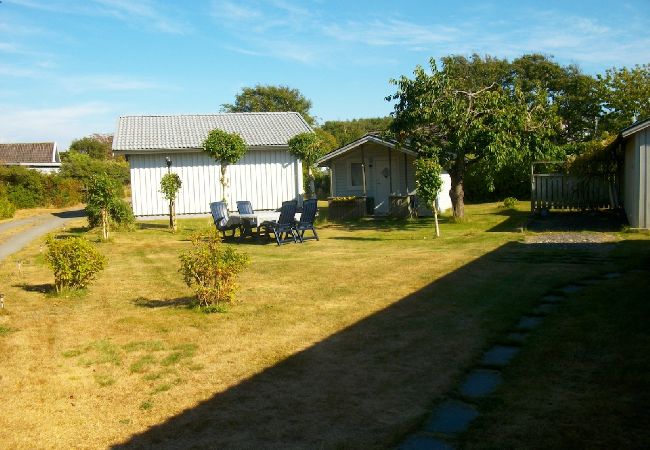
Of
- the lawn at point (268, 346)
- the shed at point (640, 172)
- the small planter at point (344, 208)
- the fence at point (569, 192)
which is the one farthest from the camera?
the small planter at point (344, 208)

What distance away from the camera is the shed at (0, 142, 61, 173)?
52.7 m

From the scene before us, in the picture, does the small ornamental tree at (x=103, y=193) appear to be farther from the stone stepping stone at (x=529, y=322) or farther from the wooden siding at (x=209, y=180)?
the stone stepping stone at (x=529, y=322)

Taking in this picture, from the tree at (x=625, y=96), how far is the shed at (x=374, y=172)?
1080cm

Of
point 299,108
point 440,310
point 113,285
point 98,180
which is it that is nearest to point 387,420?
point 440,310

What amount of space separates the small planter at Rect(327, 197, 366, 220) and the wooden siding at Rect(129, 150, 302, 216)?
17.2 feet

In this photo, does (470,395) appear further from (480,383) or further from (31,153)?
(31,153)

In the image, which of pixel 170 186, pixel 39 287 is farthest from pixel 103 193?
pixel 39 287

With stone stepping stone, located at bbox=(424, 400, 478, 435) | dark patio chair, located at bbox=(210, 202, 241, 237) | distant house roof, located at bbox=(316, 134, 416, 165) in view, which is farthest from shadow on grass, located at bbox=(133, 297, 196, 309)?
distant house roof, located at bbox=(316, 134, 416, 165)

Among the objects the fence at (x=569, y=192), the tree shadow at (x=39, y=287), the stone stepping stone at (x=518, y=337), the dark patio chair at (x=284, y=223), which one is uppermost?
the fence at (x=569, y=192)

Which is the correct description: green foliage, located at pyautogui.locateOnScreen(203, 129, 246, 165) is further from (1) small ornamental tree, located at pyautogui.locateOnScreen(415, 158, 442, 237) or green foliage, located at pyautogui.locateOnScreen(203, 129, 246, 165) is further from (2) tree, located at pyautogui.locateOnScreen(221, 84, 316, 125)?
(2) tree, located at pyautogui.locateOnScreen(221, 84, 316, 125)

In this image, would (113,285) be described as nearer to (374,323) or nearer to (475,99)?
(374,323)

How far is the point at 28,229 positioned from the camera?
2211 cm

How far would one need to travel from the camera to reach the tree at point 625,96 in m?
29.3

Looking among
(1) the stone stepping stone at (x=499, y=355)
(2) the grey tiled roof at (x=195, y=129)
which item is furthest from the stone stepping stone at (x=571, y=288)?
(2) the grey tiled roof at (x=195, y=129)
